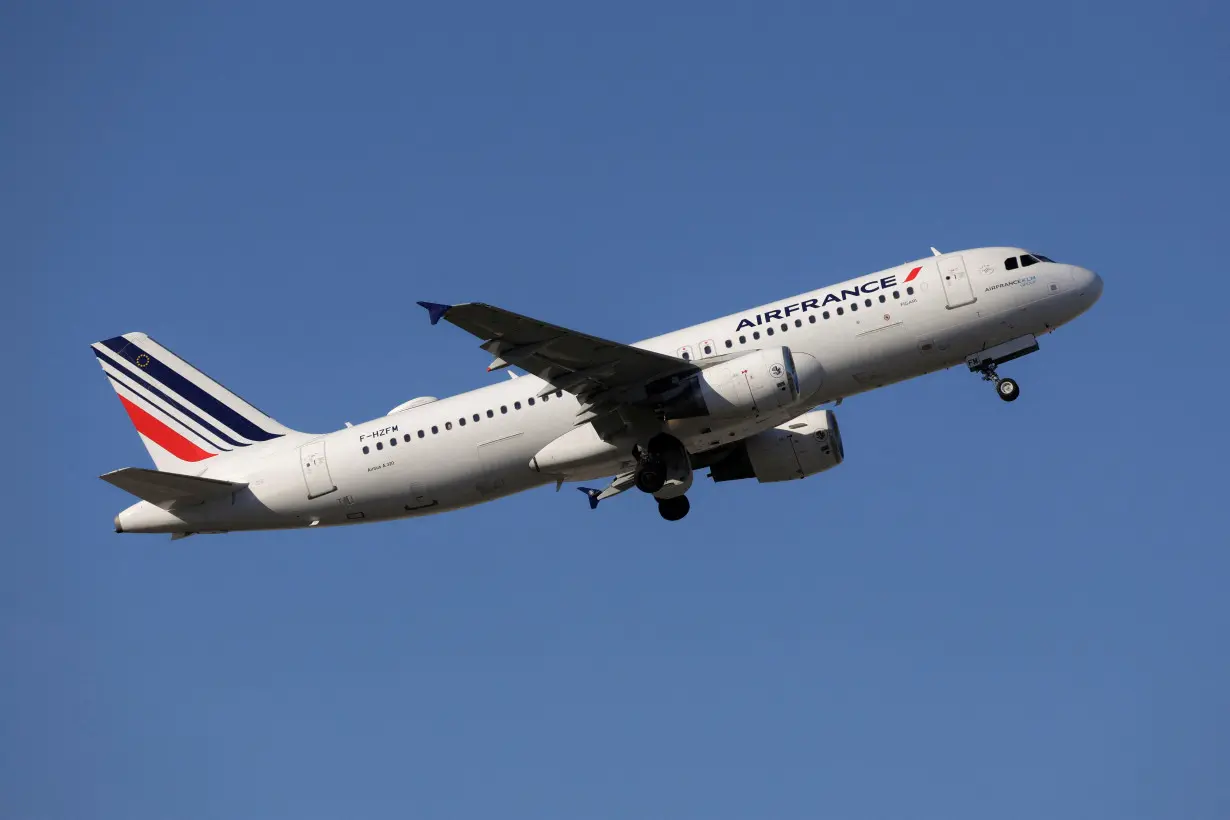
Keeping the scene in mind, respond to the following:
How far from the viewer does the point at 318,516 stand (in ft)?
151

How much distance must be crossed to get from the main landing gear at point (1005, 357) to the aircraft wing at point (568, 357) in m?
8.54

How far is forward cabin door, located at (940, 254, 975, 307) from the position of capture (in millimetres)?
43469

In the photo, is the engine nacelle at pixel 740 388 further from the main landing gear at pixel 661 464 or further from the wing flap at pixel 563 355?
the main landing gear at pixel 661 464

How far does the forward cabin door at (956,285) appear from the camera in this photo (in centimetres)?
4347

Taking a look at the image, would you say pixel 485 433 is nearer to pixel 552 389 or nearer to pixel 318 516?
pixel 552 389

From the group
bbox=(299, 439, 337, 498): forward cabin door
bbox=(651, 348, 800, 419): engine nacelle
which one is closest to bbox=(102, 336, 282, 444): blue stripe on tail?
bbox=(299, 439, 337, 498): forward cabin door

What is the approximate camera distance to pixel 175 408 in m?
49.2

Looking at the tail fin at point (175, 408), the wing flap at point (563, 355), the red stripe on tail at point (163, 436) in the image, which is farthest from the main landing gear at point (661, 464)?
the red stripe on tail at point (163, 436)

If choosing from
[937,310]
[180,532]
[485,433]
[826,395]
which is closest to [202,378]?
[180,532]

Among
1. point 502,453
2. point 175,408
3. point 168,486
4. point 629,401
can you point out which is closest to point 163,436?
point 175,408

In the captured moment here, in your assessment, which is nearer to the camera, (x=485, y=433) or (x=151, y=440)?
(x=485, y=433)

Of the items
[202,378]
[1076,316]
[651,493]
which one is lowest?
[651,493]

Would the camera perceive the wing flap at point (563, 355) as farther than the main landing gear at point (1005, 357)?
No

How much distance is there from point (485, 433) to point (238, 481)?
26.4ft
